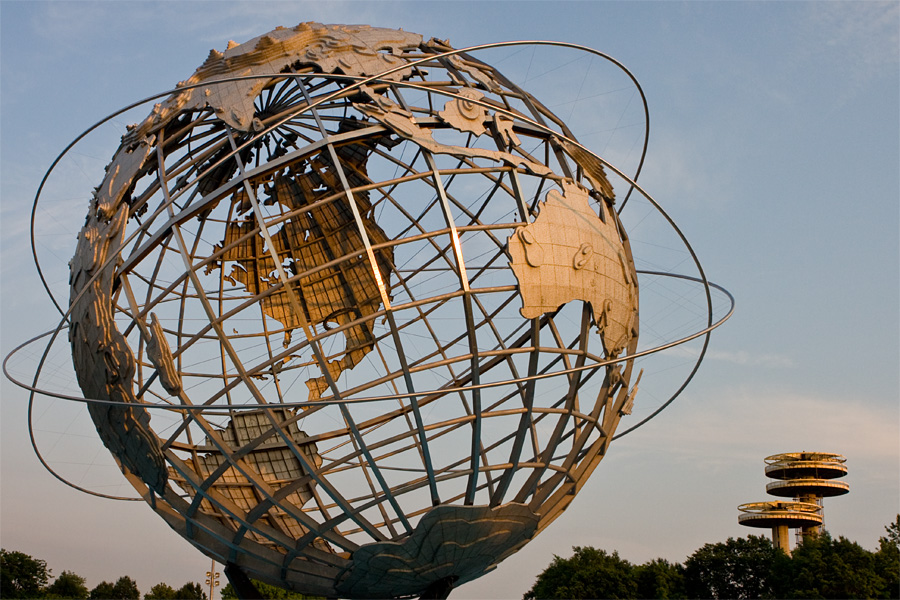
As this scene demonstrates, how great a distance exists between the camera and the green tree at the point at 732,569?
121 ft

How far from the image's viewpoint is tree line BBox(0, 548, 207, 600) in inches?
1655

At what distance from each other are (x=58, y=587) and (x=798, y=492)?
35.2 metres

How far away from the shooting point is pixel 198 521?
12.0 m

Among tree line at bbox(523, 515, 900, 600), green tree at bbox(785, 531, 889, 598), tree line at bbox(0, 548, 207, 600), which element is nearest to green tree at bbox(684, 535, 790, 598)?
tree line at bbox(523, 515, 900, 600)

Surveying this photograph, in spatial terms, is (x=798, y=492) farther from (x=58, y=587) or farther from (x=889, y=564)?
(x=58, y=587)

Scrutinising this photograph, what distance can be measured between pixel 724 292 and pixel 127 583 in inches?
1590

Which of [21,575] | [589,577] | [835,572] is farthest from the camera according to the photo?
[21,575]

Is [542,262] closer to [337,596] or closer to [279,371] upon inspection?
[337,596]

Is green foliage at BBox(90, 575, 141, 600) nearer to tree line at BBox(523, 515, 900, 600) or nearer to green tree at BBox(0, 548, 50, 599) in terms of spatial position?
green tree at BBox(0, 548, 50, 599)

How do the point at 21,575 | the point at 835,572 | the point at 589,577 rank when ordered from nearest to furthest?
the point at 835,572
the point at 589,577
the point at 21,575

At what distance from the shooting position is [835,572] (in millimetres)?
32750

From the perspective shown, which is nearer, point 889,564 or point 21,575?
point 889,564

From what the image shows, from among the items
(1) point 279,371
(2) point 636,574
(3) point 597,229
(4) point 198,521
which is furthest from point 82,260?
(2) point 636,574

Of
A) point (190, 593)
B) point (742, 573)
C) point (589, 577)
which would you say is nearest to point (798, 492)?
point (742, 573)
